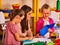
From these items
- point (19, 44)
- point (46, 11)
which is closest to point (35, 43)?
point (19, 44)

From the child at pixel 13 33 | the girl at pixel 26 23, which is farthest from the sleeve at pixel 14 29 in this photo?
the girl at pixel 26 23

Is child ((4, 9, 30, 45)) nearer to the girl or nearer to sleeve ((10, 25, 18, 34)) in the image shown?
sleeve ((10, 25, 18, 34))

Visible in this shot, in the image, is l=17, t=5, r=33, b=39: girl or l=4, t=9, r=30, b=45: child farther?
l=17, t=5, r=33, b=39: girl

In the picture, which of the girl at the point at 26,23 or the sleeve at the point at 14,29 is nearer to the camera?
the sleeve at the point at 14,29

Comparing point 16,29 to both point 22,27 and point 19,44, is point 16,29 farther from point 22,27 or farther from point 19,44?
point 22,27

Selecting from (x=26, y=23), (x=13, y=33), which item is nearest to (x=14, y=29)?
(x=13, y=33)

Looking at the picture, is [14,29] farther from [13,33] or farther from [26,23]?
[26,23]

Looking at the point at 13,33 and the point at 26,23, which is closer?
the point at 13,33

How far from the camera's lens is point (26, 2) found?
12.5 feet

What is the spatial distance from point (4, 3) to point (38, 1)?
64 cm

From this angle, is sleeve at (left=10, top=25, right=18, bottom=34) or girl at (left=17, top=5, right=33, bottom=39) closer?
sleeve at (left=10, top=25, right=18, bottom=34)

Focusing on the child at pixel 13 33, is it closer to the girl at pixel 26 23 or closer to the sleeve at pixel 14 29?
the sleeve at pixel 14 29

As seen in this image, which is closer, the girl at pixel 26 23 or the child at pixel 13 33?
the child at pixel 13 33

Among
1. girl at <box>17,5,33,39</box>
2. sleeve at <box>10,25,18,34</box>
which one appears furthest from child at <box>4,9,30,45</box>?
girl at <box>17,5,33,39</box>
